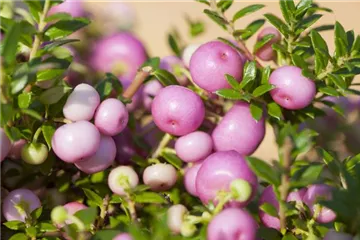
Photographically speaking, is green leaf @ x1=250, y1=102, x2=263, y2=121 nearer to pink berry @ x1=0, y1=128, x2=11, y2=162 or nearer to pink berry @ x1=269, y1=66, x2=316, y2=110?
pink berry @ x1=269, y1=66, x2=316, y2=110

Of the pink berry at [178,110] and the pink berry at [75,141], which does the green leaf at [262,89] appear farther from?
the pink berry at [75,141]

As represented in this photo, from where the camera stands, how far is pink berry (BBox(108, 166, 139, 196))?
0.68m


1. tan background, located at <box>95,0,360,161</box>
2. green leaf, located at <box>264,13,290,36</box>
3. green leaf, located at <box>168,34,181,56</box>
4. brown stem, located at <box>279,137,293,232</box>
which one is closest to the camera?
brown stem, located at <box>279,137,293,232</box>

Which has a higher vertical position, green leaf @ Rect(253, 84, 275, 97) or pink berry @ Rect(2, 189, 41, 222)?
green leaf @ Rect(253, 84, 275, 97)

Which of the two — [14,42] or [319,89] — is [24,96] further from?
[319,89]

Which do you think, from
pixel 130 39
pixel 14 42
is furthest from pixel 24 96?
pixel 130 39

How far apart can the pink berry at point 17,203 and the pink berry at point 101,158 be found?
0.07m

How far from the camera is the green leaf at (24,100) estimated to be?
60 cm

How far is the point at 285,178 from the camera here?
0.56 metres

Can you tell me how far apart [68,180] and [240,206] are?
0.25m

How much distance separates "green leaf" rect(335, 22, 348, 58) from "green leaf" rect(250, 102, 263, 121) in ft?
0.38

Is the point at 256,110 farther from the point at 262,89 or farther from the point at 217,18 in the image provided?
the point at 217,18

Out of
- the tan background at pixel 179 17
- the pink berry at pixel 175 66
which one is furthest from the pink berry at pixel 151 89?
the tan background at pixel 179 17

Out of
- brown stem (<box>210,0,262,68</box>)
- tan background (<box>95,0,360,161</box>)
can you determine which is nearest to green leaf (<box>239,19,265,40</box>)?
brown stem (<box>210,0,262,68</box>)
